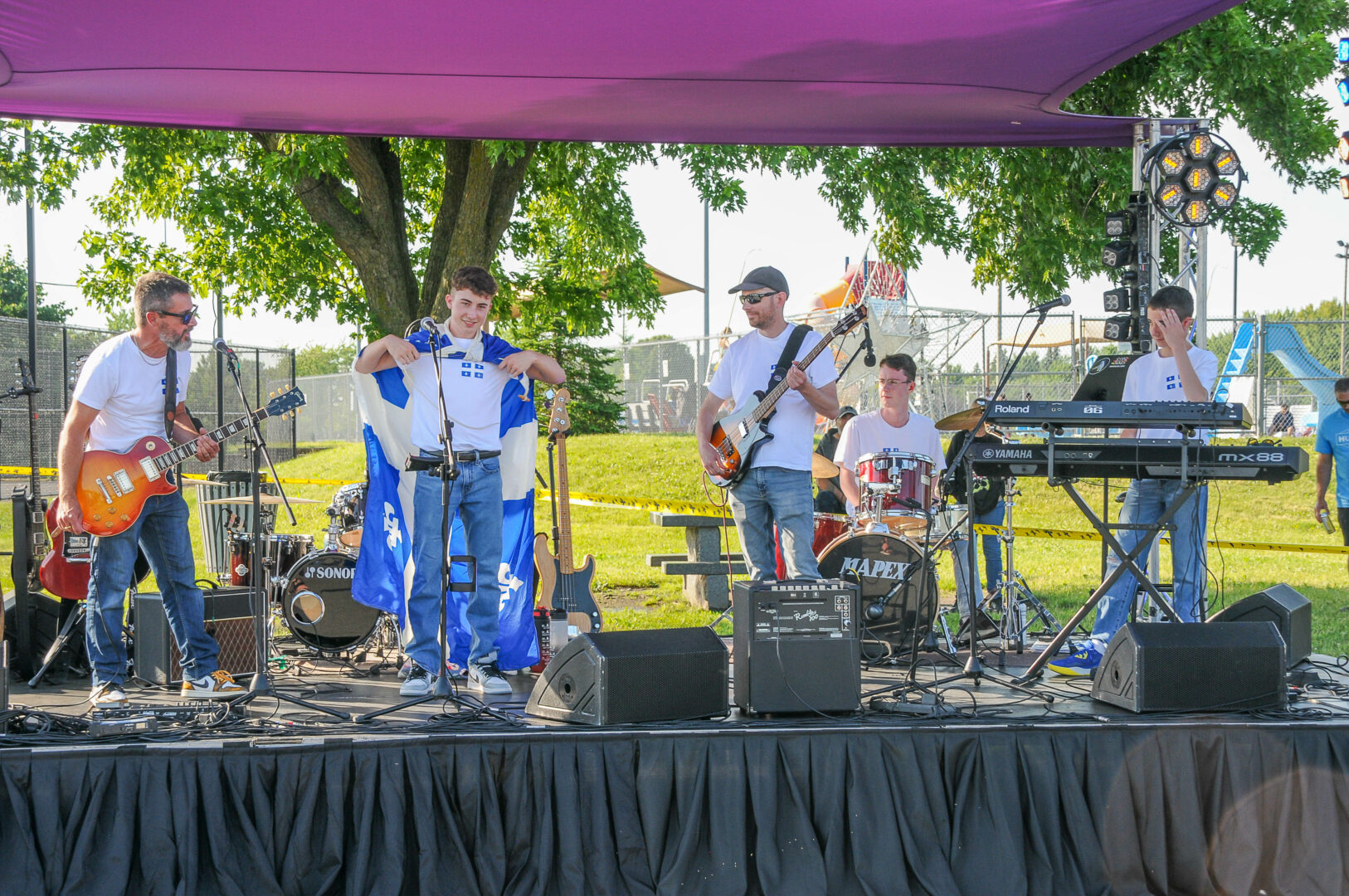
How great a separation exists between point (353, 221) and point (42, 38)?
4.68m

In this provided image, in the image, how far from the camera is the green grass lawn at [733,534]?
9688mm

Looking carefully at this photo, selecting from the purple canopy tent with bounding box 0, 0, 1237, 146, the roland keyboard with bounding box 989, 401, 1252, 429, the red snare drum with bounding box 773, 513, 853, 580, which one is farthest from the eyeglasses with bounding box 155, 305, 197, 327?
the red snare drum with bounding box 773, 513, 853, 580

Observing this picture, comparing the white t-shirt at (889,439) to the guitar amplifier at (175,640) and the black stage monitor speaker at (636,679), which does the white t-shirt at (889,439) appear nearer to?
the black stage monitor speaker at (636,679)

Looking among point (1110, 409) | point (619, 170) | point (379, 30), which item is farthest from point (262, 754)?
point (619, 170)

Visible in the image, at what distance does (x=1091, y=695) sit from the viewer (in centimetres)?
461

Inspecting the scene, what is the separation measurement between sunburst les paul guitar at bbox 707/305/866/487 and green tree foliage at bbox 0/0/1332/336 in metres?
4.16

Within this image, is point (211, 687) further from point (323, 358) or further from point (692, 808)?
point (323, 358)

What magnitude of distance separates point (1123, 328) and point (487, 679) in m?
5.04

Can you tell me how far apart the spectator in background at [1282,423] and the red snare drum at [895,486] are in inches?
600

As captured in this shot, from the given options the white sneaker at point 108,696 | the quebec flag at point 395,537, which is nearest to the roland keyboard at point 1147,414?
the quebec flag at point 395,537

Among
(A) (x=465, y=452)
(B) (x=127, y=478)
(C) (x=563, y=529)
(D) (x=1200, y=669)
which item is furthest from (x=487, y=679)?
(D) (x=1200, y=669)

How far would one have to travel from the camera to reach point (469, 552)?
533 centimetres

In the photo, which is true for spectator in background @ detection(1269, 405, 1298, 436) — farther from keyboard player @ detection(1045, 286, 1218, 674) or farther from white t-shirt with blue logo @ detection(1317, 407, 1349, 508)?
keyboard player @ detection(1045, 286, 1218, 674)

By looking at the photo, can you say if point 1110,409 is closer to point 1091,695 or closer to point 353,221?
point 1091,695
